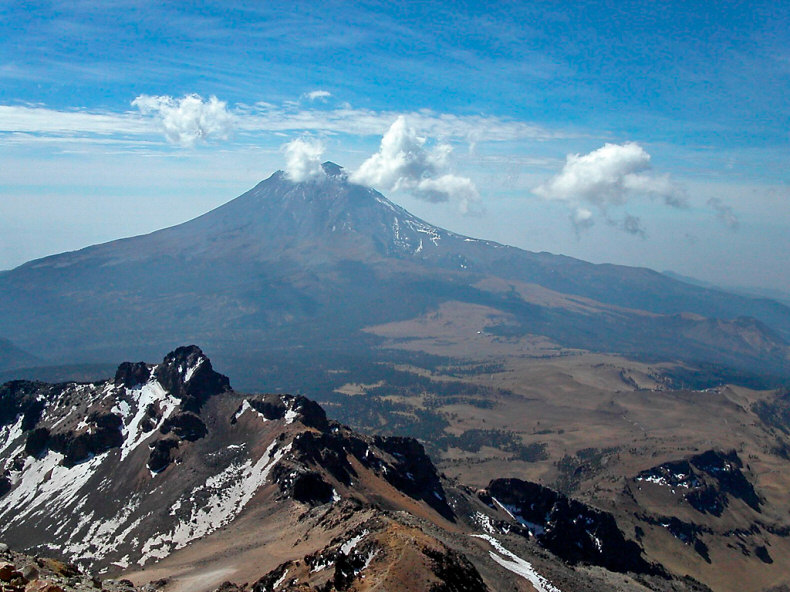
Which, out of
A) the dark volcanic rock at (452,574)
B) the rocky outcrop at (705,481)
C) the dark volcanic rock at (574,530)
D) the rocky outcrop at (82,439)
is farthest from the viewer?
the rocky outcrop at (705,481)

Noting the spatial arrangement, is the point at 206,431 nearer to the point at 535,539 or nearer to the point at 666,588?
the point at 535,539

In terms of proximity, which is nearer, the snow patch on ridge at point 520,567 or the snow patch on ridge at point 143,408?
the snow patch on ridge at point 520,567

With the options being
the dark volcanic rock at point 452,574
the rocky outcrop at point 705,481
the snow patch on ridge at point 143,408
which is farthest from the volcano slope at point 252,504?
the rocky outcrop at point 705,481

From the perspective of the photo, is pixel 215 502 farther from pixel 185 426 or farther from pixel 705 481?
pixel 705 481

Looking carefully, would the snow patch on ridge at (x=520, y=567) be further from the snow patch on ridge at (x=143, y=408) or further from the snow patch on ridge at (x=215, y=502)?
the snow patch on ridge at (x=143, y=408)

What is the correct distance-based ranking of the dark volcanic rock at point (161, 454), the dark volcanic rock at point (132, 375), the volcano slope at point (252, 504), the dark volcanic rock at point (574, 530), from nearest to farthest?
the volcano slope at point (252, 504)
the dark volcanic rock at point (161, 454)
the dark volcanic rock at point (574, 530)
the dark volcanic rock at point (132, 375)

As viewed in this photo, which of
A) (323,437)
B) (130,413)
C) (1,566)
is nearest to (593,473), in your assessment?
(323,437)

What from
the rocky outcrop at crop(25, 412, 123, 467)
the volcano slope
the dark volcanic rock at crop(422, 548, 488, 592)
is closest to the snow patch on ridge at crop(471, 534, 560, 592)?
the volcano slope
